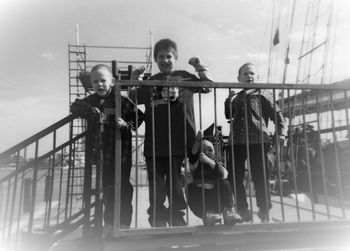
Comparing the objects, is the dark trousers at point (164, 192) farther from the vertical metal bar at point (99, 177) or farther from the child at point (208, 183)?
the vertical metal bar at point (99, 177)

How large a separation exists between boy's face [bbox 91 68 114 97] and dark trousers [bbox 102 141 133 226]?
1.90 ft

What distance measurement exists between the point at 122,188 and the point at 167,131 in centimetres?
71

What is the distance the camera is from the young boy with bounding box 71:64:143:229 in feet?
10.2

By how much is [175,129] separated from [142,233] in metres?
1.03

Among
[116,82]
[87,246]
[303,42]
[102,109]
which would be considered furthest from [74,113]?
[303,42]

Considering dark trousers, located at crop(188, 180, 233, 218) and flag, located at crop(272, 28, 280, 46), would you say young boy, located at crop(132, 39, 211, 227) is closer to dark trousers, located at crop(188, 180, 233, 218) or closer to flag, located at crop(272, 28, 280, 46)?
dark trousers, located at crop(188, 180, 233, 218)

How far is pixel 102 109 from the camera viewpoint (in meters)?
3.25

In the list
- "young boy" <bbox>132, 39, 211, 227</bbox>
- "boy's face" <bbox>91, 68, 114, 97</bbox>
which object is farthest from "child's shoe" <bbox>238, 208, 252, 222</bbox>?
"boy's face" <bbox>91, 68, 114, 97</bbox>

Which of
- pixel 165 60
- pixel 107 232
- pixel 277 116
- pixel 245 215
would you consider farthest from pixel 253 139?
pixel 107 232

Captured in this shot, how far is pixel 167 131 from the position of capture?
317cm

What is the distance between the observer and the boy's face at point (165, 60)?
3.41m

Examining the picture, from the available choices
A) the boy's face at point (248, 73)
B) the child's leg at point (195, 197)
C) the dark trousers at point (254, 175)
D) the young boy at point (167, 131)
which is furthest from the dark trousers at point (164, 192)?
the boy's face at point (248, 73)

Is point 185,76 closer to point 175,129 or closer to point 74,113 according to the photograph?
point 175,129

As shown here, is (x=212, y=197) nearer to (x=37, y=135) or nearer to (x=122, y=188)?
(x=122, y=188)
